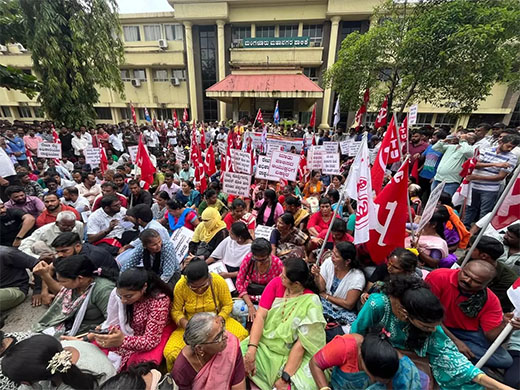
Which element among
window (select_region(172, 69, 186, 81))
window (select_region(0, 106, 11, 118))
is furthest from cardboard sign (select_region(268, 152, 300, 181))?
window (select_region(0, 106, 11, 118))

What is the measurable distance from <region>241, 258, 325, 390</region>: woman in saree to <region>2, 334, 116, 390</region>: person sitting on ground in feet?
3.89

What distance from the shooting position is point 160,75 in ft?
79.4

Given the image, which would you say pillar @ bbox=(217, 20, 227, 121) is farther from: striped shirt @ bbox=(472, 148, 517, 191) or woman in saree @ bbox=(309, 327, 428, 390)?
woman in saree @ bbox=(309, 327, 428, 390)

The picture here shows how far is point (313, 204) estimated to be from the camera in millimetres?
5641

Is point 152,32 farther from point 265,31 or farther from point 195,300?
point 195,300

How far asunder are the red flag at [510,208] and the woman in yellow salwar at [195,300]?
10.6ft

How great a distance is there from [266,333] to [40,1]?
52.3ft

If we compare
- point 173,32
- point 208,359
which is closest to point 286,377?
point 208,359

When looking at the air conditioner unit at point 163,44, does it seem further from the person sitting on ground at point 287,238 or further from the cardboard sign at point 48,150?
the person sitting on ground at point 287,238

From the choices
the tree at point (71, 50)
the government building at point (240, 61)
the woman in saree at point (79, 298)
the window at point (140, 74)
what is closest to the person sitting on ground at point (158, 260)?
the woman in saree at point (79, 298)

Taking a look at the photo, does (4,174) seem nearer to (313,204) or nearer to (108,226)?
(108,226)

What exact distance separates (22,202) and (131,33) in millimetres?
27812

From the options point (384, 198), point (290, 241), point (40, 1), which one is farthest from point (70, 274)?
point (40, 1)

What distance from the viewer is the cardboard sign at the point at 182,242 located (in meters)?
3.57
